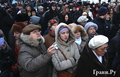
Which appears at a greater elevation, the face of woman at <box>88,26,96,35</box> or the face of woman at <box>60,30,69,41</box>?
the face of woman at <box>60,30,69,41</box>

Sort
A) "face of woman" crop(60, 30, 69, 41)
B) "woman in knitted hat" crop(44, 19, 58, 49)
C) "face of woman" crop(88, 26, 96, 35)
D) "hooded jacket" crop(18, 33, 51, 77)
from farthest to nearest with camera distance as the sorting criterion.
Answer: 1. "face of woman" crop(88, 26, 96, 35)
2. "woman in knitted hat" crop(44, 19, 58, 49)
3. "face of woman" crop(60, 30, 69, 41)
4. "hooded jacket" crop(18, 33, 51, 77)

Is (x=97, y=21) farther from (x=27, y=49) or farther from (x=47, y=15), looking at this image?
(x=27, y=49)

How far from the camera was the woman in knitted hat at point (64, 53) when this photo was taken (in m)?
2.11

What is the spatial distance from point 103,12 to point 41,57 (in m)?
3.22

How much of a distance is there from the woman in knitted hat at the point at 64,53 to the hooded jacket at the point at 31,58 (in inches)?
12.2

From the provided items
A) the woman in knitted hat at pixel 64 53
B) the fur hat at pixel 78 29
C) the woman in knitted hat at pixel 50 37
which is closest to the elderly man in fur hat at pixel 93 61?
the woman in knitted hat at pixel 64 53

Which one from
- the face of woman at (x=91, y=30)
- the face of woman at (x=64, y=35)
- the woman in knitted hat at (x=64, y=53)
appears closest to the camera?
the woman in knitted hat at (x=64, y=53)

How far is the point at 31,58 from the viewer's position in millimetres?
1857

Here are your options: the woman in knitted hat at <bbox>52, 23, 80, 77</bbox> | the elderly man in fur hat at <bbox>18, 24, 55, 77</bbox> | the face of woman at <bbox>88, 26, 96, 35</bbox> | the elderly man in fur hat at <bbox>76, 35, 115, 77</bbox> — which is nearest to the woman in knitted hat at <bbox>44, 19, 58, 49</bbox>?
the woman in knitted hat at <bbox>52, 23, 80, 77</bbox>

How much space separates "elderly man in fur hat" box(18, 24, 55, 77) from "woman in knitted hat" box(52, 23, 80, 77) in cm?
31

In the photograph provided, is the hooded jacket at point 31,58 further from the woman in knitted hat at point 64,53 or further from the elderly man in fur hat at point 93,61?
the elderly man in fur hat at point 93,61

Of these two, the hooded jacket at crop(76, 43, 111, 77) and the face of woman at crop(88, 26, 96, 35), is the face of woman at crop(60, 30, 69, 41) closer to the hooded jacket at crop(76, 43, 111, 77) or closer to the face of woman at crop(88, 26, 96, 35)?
the hooded jacket at crop(76, 43, 111, 77)

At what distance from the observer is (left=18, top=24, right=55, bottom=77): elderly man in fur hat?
1757 millimetres

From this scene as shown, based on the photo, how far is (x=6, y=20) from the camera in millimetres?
4332
